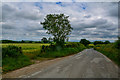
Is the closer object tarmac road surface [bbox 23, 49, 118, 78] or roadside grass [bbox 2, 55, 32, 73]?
tarmac road surface [bbox 23, 49, 118, 78]

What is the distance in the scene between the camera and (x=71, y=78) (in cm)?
562

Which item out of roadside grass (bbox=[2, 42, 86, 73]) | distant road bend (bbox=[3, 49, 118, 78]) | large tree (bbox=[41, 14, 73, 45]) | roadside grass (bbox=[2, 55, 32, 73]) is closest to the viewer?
distant road bend (bbox=[3, 49, 118, 78])

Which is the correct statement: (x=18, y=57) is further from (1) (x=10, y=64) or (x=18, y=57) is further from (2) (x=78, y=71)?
(2) (x=78, y=71)

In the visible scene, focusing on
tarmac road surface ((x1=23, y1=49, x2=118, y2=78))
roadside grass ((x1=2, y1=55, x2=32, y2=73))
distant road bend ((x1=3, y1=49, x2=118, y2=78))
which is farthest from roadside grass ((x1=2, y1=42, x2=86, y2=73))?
tarmac road surface ((x1=23, y1=49, x2=118, y2=78))

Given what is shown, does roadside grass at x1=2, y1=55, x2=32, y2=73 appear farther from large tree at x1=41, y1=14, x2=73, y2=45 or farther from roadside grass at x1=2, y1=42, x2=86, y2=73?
large tree at x1=41, y1=14, x2=73, y2=45

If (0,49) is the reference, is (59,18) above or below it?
above

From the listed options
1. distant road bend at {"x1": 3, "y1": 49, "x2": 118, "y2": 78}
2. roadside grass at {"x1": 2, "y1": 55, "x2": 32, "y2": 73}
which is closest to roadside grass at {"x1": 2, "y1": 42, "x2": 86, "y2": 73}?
roadside grass at {"x1": 2, "y1": 55, "x2": 32, "y2": 73}

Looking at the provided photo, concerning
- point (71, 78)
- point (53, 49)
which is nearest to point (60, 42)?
point (53, 49)

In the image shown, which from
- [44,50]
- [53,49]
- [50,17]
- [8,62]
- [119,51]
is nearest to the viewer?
[8,62]

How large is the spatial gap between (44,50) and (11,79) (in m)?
14.7

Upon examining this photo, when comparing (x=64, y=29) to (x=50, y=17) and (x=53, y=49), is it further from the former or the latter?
(x=53, y=49)

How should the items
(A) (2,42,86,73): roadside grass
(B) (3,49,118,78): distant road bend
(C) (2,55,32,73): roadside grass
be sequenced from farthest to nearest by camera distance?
1. (A) (2,42,86,73): roadside grass
2. (C) (2,55,32,73): roadside grass
3. (B) (3,49,118,78): distant road bend

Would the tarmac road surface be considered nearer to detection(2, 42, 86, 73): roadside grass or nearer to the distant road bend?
the distant road bend

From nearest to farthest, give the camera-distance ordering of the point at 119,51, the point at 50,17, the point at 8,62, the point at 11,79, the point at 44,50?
the point at 11,79 < the point at 8,62 < the point at 119,51 < the point at 44,50 < the point at 50,17
